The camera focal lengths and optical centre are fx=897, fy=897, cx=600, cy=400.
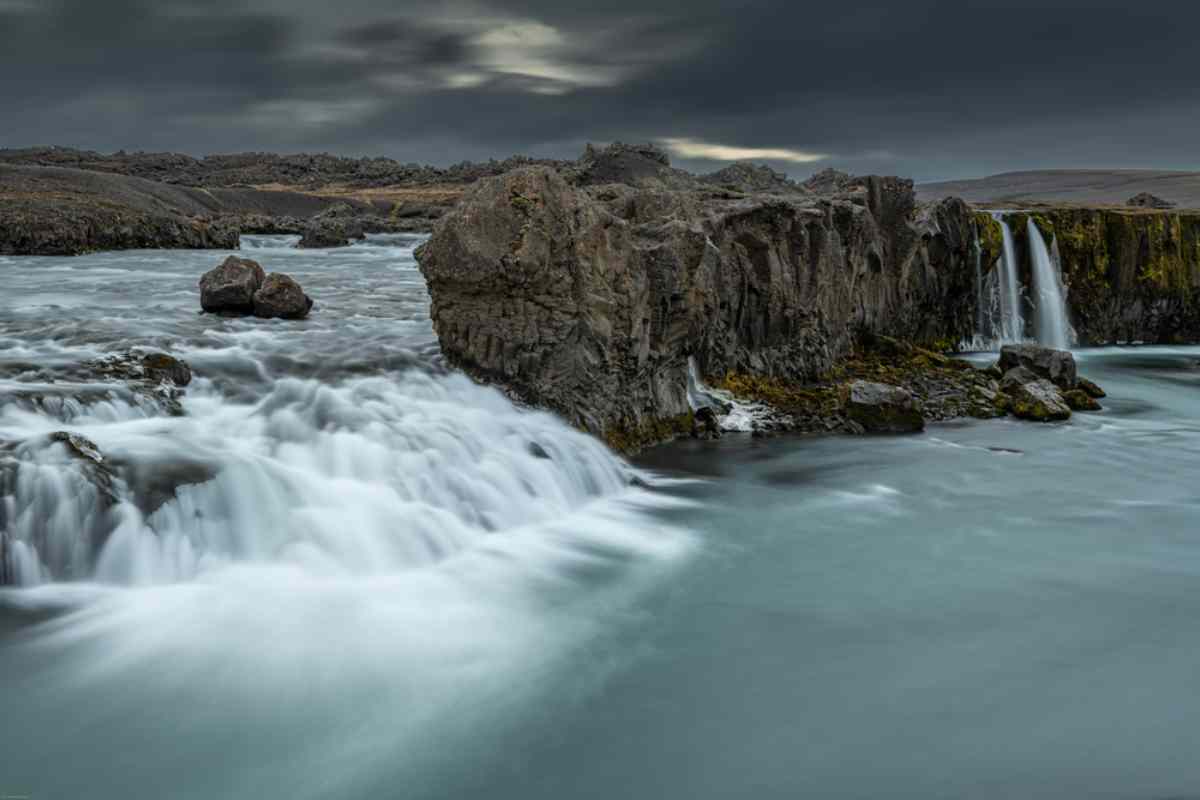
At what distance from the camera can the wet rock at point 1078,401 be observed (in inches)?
581

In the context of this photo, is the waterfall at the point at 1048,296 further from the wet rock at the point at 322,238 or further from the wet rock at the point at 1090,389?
the wet rock at the point at 322,238

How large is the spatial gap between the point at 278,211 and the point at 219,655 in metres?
60.8

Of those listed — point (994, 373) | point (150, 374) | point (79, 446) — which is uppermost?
point (150, 374)

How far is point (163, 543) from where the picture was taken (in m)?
6.74

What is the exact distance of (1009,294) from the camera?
22.9 m

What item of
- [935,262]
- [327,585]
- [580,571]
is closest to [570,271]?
[580,571]

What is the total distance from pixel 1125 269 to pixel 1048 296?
300 cm

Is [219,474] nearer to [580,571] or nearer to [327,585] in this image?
[327,585]

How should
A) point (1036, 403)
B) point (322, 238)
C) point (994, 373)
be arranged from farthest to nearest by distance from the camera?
point (322, 238)
point (994, 373)
point (1036, 403)

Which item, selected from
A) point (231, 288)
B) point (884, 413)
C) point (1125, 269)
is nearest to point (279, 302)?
point (231, 288)

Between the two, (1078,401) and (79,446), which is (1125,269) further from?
(79,446)

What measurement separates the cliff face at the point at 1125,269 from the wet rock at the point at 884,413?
1275 cm

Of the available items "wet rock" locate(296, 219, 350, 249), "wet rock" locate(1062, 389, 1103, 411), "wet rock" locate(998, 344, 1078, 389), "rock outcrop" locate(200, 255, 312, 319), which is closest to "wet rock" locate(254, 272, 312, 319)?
"rock outcrop" locate(200, 255, 312, 319)

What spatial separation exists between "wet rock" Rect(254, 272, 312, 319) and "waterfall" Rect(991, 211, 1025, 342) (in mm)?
17103
